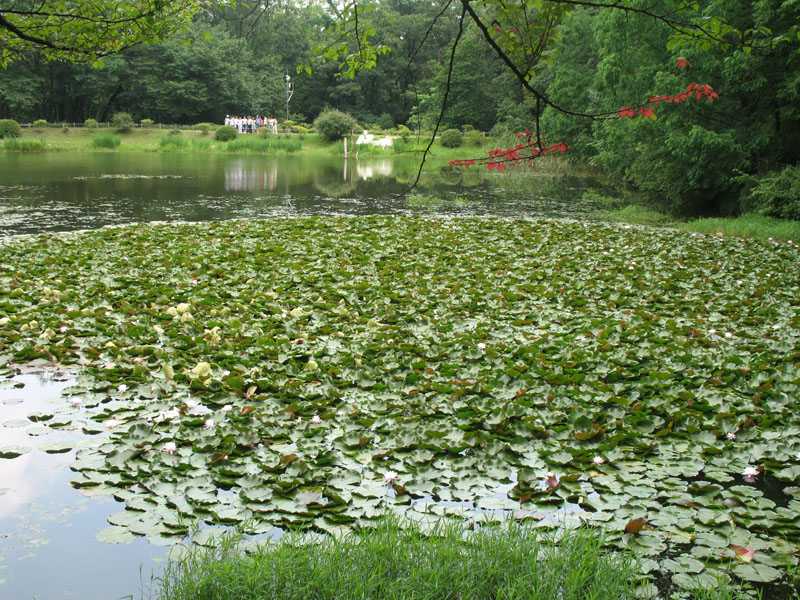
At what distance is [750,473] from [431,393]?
1911 millimetres

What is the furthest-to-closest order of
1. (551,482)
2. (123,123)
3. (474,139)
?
(123,123), (474,139), (551,482)

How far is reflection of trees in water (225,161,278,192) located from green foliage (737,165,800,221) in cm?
1352

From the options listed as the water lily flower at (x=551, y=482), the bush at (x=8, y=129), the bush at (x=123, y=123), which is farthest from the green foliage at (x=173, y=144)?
the water lily flower at (x=551, y=482)

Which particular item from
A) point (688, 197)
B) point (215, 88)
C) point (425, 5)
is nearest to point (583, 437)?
point (688, 197)

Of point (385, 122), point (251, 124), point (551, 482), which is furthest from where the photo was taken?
point (385, 122)

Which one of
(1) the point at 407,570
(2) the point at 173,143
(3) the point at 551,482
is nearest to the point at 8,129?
(2) the point at 173,143

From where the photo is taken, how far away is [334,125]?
45125 millimetres

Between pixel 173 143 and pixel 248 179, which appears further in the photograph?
pixel 173 143

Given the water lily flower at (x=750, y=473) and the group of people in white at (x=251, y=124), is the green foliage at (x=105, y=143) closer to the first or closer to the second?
the group of people in white at (x=251, y=124)

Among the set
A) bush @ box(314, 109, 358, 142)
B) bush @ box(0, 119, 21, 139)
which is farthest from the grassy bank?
bush @ box(0, 119, 21, 139)

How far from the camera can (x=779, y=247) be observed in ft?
32.2

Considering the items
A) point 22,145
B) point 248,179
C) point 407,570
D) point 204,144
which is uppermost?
point 204,144

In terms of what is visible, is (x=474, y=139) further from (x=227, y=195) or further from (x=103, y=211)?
(x=103, y=211)

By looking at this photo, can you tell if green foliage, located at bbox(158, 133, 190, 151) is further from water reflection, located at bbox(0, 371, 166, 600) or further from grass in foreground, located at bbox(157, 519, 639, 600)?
grass in foreground, located at bbox(157, 519, 639, 600)
